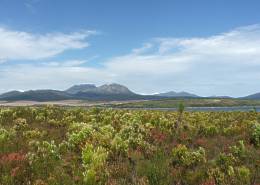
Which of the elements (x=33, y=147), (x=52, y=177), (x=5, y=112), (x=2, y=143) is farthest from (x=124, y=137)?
(x=5, y=112)

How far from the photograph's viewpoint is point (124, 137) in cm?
1666

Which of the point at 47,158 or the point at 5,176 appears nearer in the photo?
the point at 5,176

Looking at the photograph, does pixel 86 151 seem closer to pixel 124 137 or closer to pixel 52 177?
pixel 52 177

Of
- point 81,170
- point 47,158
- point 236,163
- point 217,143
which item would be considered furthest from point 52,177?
point 217,143

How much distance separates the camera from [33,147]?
49.1ft

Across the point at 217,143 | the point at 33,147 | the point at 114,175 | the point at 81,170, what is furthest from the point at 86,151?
the point at 217,143

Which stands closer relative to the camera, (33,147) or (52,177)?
(52,177)

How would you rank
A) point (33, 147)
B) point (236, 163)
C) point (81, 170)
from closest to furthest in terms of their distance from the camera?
point (81, 170) → point (236, 163) → point (33, 147)

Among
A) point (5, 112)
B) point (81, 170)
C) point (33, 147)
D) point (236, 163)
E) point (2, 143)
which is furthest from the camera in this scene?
point (5, 112)

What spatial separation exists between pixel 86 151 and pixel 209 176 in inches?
167

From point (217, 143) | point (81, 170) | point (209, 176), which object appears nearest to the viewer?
point (209, 176)

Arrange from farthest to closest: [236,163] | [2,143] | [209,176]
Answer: [2,143], [236,163], [209,176]

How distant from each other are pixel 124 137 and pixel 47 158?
15.4 ft

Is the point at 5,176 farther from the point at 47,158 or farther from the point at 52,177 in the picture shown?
the point at 47,158
